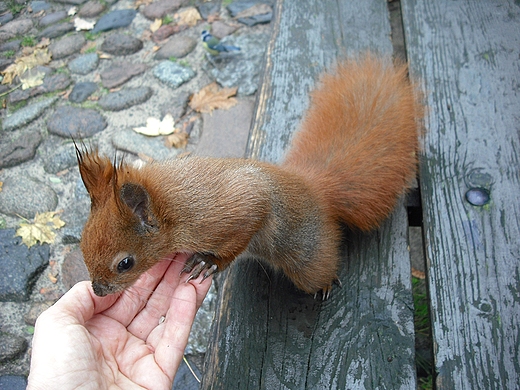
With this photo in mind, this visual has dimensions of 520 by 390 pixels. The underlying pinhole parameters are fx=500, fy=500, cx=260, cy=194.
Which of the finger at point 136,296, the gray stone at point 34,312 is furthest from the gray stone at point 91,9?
the finger at point 136,296

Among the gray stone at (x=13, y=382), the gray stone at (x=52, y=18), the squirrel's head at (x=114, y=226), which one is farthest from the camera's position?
the gray stone at (x=52, y=18)

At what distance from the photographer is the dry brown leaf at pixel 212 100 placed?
3.08 metres

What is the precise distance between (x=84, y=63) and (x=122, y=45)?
0.29 metres

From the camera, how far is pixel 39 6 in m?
4.10

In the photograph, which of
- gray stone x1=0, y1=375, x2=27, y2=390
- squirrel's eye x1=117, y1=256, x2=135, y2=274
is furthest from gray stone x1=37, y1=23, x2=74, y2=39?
squirrel's eye x1=117, y1=256, x2=135, y2=274

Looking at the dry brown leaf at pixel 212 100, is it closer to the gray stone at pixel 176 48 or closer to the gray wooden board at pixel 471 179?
the gray stone at pixel 176 48

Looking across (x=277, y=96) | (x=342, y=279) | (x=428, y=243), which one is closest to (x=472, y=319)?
(x=428, y=243)

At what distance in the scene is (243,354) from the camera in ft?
4.73

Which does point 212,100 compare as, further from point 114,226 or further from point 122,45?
point 114,226

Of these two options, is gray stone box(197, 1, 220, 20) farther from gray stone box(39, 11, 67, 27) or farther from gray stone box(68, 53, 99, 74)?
gray stone box(39, 11, 67, 27)

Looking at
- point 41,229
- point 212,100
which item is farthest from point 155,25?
point 41,229

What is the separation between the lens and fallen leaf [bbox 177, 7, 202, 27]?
12.1 feet

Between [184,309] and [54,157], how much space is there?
1800 mm

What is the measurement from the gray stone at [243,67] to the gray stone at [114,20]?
2.79 ft
